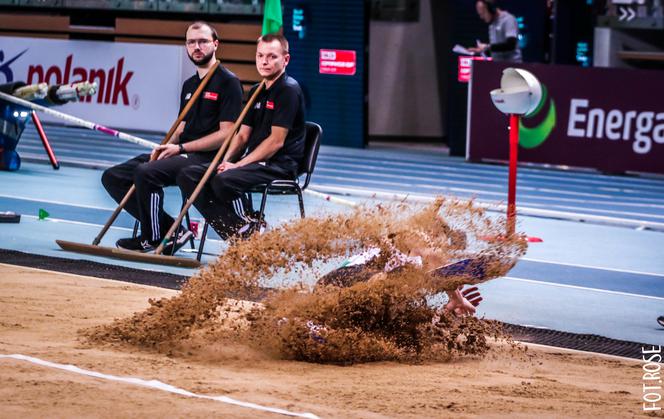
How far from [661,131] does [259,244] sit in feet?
34.3

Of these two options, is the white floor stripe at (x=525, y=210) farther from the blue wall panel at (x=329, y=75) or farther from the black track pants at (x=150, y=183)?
the blue wall panel at (x=329, y=75)

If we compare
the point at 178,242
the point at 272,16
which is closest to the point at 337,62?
the point at 272,16

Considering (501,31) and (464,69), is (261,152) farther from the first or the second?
(464,69)

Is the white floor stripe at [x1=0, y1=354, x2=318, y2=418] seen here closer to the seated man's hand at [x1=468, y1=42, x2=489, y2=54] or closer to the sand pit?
the sand pit

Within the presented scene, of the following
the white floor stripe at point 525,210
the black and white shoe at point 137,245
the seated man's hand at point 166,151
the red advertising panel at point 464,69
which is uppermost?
the red advertising panel at point 464,69

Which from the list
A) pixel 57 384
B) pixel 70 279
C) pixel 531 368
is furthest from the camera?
pixel 70 279

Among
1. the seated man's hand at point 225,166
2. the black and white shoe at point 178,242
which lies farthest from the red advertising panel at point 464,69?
the seated man's hand at point 225,166

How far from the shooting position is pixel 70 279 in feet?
26.9

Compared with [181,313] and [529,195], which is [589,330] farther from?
[529,195]

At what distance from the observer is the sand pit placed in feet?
16.4

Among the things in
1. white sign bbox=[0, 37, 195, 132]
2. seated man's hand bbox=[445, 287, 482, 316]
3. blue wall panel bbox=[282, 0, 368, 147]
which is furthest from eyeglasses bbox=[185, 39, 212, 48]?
white sign bbox=[0, 37, 195, 132]

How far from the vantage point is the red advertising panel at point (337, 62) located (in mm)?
19438

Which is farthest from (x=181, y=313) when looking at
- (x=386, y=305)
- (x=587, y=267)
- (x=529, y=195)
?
(x=529, y=195)

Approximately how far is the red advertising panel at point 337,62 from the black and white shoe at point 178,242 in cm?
1019
